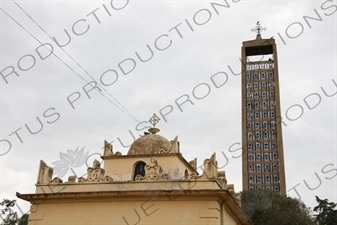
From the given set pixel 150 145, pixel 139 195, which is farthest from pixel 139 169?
pixel 139 195

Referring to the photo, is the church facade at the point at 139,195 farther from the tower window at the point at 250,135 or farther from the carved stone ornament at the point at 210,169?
the tower window at the point at 250,135

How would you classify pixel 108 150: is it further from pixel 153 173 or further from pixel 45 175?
pixel 153 173

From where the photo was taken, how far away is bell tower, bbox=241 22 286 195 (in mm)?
69438

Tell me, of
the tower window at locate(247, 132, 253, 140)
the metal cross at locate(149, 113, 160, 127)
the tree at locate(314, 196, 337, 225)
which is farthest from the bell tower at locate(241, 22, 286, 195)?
the metal cross at locate(149, 113, 160, 127)

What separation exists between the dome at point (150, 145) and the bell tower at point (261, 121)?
51838 mm

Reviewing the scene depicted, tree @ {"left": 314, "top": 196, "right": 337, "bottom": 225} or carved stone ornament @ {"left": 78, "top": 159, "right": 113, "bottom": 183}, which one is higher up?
tree @ {"left": 314, "top": 196, "right": 337, "bottom": 225}

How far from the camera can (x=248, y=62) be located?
78500 mm

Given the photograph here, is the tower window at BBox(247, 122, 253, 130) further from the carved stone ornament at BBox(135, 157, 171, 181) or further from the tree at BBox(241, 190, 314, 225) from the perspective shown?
the carved stone ornament at BBox(135, 157, 171, 181)

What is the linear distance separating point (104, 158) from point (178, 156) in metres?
3.15

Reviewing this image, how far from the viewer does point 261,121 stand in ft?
243

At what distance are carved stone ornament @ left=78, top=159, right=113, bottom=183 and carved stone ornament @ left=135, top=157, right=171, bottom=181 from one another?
50.4 inches

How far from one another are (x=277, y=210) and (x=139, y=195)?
26.8 metres

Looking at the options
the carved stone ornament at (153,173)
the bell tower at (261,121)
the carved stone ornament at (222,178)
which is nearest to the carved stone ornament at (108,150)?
the carved stone ornament at (153,173)

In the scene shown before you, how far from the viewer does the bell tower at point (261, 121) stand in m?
69.4
